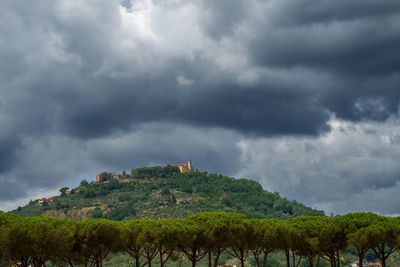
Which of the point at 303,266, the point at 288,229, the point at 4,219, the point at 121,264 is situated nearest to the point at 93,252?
the point at 4,219

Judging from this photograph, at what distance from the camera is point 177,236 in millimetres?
54844

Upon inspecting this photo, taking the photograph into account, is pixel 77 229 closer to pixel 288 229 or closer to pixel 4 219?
pixel 4 219

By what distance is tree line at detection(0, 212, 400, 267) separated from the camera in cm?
4653

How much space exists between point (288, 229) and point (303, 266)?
58.7m

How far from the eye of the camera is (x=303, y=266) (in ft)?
368

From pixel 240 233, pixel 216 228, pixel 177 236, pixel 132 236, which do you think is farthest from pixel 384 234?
pixel 132 236

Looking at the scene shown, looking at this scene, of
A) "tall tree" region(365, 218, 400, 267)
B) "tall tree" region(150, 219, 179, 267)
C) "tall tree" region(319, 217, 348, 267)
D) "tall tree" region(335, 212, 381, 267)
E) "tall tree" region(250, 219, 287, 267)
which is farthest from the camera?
"tall tree" region(319, 217, 348, 267)

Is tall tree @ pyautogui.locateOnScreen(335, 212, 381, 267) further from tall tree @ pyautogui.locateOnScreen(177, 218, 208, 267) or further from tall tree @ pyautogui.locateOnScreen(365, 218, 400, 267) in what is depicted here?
tall tree @ pyautogui.locateOnScreen(177, 218, 208, 267)

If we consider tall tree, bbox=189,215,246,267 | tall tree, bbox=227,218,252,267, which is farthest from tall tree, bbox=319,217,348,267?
tall tree, bbox=189,215,246,267

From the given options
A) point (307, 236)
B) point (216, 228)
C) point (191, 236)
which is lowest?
point (307, 236)

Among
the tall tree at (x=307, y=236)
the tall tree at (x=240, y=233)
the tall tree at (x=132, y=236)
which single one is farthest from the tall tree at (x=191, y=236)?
the tall tree at (x=307, y=236)

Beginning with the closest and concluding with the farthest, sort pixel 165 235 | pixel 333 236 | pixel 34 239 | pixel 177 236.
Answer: pixel 34 239, pixel 165 235, pixel 177 236, pixel 333 236

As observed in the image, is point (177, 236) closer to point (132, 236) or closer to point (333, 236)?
point (132, 236)

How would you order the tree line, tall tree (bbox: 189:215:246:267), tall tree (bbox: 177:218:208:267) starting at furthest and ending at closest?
tall tree (bbox: 189:215:246:267) → tall tree (bbox: 177:218:208:267) → the tree line
